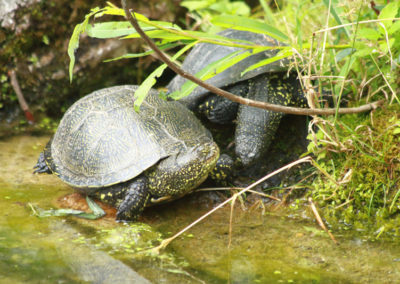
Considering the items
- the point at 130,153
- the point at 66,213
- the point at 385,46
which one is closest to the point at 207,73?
the point at 130,153

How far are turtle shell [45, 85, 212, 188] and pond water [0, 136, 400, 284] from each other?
0.36 metres

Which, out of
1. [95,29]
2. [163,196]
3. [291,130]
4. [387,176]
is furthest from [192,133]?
[387,176]

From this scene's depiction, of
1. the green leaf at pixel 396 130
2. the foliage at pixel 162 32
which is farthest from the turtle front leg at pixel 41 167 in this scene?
the green leaf at pixel 396 130

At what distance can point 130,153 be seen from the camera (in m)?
3.65

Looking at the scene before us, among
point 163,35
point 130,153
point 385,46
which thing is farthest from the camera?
point 130,153

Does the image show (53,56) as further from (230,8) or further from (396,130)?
(396,130)

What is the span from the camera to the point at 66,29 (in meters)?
5.61

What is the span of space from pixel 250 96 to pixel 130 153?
1.23 metres

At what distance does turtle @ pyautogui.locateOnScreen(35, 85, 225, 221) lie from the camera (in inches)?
142

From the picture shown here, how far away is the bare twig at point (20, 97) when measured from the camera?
5.56 meters

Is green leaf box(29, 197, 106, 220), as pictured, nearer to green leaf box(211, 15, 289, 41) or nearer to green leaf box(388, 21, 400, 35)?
green leaf box(211, 15, 289, 41)

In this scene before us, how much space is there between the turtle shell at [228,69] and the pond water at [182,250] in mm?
1081

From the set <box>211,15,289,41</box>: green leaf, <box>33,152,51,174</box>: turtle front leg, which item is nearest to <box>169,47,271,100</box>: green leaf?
<box>211,15,289,41</box>: green leaf

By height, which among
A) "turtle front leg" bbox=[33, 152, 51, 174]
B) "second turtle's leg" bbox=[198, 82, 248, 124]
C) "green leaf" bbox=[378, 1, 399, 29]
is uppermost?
"green leaf" bbox=[378, 1, 399, 29]
